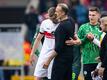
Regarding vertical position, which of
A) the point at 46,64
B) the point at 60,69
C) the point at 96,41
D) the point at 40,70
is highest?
the point at 96,41

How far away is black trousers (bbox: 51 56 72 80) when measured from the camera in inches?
548

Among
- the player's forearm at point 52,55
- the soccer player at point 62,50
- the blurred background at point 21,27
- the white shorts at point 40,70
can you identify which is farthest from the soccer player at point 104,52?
the blurred background at point 21,27

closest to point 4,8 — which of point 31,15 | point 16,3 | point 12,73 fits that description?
point 16,3

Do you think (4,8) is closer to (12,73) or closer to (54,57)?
(12,73)

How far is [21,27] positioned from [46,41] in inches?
300

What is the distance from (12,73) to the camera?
71.6 ft

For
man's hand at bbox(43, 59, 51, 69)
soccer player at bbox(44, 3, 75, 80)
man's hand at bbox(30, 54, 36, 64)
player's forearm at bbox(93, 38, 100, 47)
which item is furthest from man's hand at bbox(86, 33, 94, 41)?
man's hand at bbox(30, 54, 36, 64)

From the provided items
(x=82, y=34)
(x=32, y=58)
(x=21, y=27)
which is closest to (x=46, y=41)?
(x=32, y=58)

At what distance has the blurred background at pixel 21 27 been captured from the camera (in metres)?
21.0

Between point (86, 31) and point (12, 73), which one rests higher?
point (86, 31)

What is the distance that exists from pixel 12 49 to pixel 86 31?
21.6 feet

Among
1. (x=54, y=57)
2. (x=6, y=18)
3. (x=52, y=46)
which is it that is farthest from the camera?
(x=6, y=18)

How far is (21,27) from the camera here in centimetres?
2269

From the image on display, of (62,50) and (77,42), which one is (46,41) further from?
(62,50)
